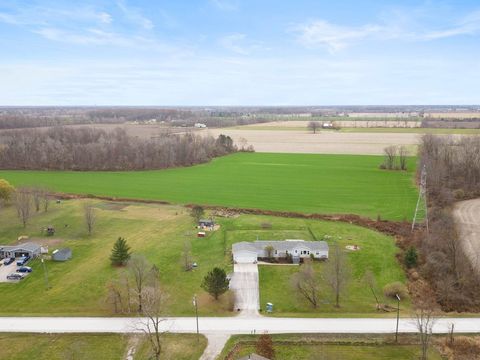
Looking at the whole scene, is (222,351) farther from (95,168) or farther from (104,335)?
(95,168)

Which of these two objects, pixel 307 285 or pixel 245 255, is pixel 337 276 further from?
pixel 245 255

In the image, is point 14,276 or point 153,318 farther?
point 14,276

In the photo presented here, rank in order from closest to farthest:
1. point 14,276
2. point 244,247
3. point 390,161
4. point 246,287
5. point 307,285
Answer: point 307,285 < point 246,287 < point 14,276 < point 244,247 < point 390,161

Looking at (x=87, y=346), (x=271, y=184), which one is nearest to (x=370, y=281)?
(x=87, y=346)

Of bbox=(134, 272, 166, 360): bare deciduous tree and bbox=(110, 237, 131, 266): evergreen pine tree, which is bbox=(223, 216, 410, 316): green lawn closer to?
bbox=(134, 272, 166, 360): bare deciduous tree

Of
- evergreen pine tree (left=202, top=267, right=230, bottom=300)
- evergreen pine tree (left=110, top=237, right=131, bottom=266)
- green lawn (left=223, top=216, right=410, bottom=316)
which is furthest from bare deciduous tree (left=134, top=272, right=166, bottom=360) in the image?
green lawn (left=223, top=216, right=410, bottom=316)

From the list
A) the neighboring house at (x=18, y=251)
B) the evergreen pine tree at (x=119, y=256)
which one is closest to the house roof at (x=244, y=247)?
the evergreen pine tree at (x=119, y=256)

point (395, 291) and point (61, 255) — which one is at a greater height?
point (61, 255)
